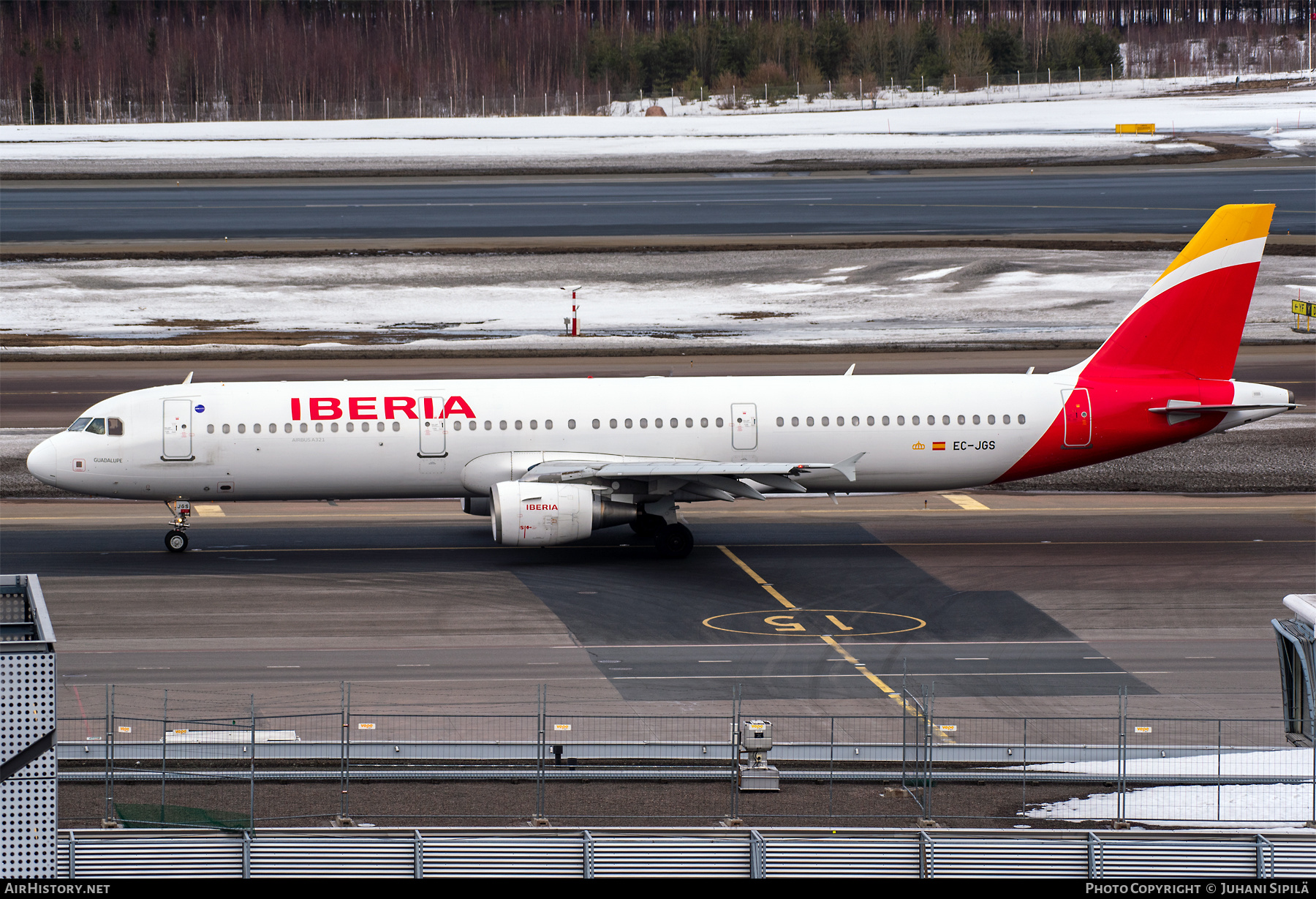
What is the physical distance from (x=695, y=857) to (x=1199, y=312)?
28078 mm

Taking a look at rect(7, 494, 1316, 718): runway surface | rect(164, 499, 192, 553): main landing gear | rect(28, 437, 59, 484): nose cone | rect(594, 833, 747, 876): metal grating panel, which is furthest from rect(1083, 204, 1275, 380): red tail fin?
rect(28, 437, 59, 484): nose cone

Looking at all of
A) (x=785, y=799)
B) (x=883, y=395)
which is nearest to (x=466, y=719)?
(x=785, y=799)

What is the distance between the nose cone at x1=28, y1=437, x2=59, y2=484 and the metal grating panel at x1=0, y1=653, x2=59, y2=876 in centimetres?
2523

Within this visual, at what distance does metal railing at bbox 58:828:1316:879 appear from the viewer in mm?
19672

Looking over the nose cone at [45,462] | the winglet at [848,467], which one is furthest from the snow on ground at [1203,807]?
the nose cone at [45,462]

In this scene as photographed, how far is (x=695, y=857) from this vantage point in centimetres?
2027

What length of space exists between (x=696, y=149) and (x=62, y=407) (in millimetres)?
97434

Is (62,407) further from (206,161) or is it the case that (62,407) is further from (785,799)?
(206,161)

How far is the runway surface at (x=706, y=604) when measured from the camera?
103 feet

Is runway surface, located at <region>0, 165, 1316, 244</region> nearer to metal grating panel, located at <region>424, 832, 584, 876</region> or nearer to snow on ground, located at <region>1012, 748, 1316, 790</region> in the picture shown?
snow on ground, located at <region>1012, 748, 1316, 790</region>

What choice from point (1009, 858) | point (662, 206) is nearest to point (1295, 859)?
point (1009, 858)

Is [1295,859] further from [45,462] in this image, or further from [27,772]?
[45,462]

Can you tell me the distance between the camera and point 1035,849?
20.0 m

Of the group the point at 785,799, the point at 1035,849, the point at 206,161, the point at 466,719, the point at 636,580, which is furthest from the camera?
the point at 206,161
